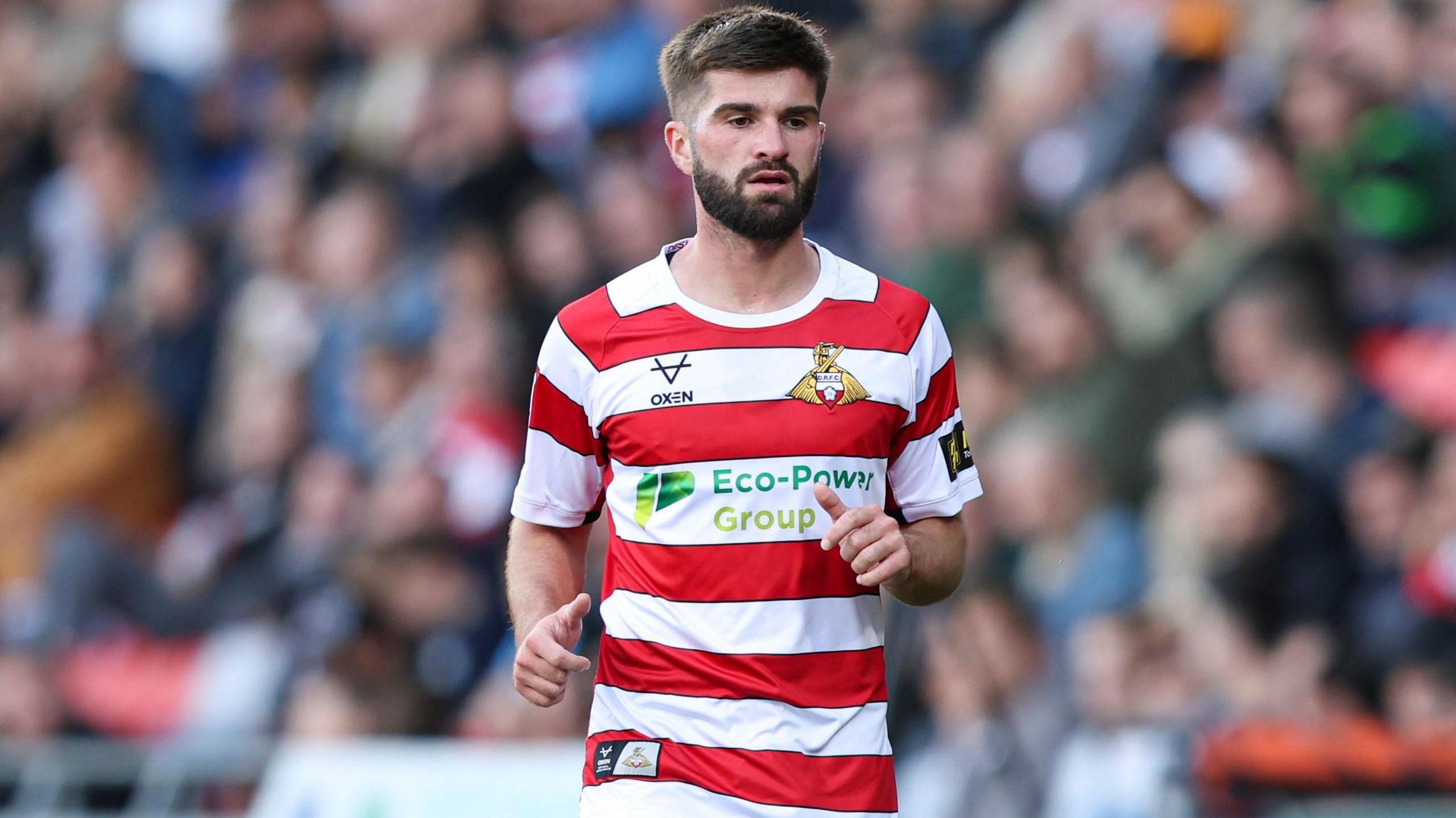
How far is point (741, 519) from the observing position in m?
3.37

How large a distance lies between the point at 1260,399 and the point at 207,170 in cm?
729

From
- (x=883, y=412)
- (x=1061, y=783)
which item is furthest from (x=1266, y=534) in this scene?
(x=883, y=412)

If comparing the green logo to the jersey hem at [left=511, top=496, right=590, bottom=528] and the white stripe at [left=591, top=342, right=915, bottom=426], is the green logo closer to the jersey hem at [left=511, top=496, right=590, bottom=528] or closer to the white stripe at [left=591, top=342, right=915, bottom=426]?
the white stripe at [left=591, top=342, right=915, bottom=426]

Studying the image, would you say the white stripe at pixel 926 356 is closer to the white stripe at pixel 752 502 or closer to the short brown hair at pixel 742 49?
the white stripe at pixel 752 502

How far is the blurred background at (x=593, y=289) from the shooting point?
6.95 metres

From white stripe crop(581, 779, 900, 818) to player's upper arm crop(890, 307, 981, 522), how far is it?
2.22ft

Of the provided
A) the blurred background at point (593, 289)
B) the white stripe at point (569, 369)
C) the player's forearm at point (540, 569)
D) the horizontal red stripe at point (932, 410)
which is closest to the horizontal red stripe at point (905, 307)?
the horizontal red stripe at point (932, 410)

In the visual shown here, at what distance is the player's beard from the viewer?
3418mm

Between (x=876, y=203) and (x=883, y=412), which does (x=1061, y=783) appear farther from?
(x=883, y=412)

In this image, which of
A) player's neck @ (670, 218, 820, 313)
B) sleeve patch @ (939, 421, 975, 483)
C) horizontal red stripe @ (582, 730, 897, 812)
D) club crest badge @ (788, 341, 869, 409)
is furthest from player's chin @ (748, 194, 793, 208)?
horizontal red stripe @ (582, 730, 897, 812)

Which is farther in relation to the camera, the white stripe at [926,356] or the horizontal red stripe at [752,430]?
the white stripe at [926,356]

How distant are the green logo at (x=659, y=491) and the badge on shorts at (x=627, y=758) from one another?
45cm

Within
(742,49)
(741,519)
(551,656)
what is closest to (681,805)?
(551,656)

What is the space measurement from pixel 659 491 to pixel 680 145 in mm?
749
